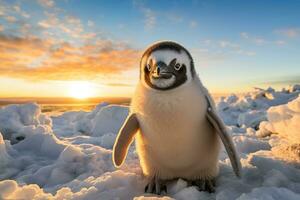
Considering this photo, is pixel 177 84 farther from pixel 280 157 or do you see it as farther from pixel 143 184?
pixel 280 157

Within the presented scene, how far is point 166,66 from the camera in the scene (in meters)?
2.65

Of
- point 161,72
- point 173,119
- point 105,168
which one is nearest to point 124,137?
point 173,119

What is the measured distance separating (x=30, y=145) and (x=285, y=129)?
13.9 feet

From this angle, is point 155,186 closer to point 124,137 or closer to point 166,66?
point 124,137

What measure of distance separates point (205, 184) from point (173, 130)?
65 centimetres

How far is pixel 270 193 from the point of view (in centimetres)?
245

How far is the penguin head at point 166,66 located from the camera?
104 inches

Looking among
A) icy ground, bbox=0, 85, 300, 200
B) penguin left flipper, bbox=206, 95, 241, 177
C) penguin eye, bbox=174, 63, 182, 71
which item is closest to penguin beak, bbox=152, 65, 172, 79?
penguin eye, bbox=174, 63, 182, 71

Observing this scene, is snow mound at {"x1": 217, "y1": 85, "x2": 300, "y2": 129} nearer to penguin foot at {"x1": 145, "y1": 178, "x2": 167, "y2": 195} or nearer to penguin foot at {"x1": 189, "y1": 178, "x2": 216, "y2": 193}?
penguin foot at {"x1": 189, "y1": 178, "x2": 216, "y2": 193}

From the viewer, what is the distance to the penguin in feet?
8.84

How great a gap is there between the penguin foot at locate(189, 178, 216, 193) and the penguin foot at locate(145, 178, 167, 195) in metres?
0.28

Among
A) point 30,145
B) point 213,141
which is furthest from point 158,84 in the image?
point 30,145

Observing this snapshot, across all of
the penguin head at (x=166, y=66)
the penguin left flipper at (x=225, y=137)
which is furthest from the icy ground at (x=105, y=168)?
the penguin head at (x=166, y=66)

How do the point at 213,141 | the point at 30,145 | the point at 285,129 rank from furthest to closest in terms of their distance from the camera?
the point at 30,145
the point at 285,129
the point at 213,141
